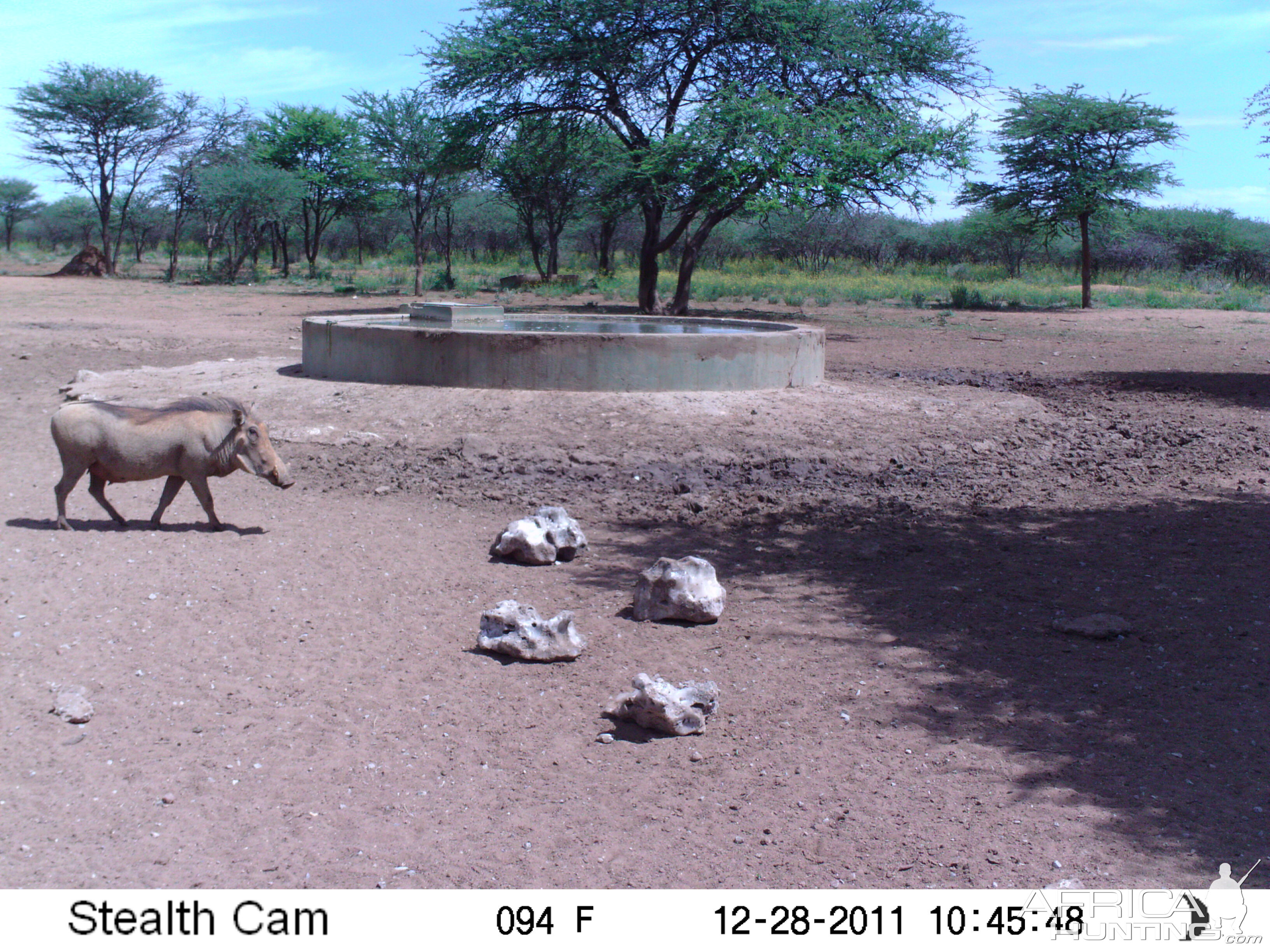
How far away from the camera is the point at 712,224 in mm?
21688

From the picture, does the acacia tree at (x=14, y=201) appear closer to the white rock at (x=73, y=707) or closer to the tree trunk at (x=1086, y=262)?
the tree trunk at (x=1086, y=262)

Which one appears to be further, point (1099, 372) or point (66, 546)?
point (1099, 372)

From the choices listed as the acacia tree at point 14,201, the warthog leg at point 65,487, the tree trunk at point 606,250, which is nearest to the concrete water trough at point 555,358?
the warthog leg at point 65,487

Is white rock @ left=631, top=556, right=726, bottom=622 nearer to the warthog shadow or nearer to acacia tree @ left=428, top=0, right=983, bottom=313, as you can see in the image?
the warthog shadow

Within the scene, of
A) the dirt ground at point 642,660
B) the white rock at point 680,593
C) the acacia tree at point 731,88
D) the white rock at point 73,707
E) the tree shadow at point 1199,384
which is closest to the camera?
the dirt ground at point 642,660

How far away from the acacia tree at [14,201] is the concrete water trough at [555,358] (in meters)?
55.7

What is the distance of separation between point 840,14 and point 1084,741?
62.9 feet

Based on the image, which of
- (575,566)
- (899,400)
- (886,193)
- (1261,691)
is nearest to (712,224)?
(886,193)

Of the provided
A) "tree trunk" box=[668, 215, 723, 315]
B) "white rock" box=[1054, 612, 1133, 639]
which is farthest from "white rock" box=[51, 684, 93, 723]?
"tree trunk" box=[668, 215, 723, 315]

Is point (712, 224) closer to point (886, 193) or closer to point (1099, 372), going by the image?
point (886, 193)

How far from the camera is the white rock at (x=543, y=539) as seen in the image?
592 centimetres

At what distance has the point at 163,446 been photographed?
5973mm

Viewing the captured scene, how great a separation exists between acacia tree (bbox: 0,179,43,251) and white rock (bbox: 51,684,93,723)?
2431 inches

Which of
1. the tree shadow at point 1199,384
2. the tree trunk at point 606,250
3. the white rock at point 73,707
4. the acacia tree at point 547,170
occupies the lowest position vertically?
the white rock at point 73,707
